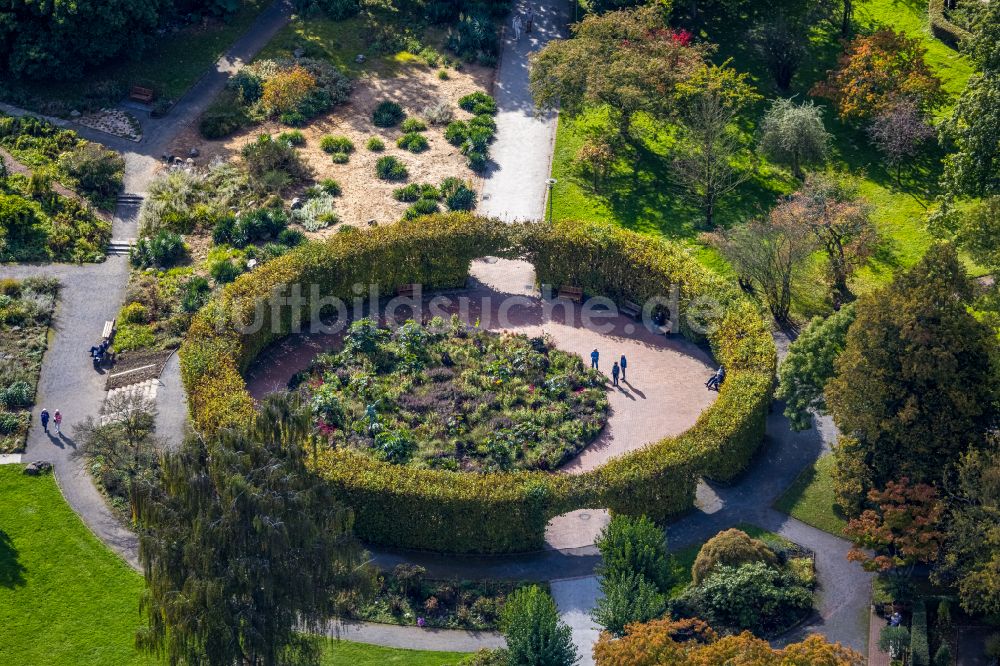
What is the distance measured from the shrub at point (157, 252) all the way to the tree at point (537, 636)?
28.9m

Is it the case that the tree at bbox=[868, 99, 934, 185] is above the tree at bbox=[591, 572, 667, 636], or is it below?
above

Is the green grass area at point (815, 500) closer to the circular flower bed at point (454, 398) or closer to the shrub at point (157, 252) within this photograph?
the circular flower bed at point (454, 398)

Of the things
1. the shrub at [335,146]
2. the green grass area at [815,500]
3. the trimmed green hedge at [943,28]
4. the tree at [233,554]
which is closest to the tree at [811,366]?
the green grass area at [815,500]

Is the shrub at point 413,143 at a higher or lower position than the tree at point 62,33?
lower

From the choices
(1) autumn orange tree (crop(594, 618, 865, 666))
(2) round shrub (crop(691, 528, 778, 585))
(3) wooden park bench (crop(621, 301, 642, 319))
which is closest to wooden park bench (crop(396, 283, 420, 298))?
(3) wooden park bench (crop(621, 301, 642, 319))

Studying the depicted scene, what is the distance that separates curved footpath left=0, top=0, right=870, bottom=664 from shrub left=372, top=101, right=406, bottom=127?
548cm

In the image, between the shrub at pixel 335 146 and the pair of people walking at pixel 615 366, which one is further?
the shrub at pixel 335 146

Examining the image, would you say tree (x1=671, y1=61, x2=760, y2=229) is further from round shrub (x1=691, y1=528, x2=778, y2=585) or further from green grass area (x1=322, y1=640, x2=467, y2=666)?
green grass area (x1=322, y1=640, x2=467, y2=666)

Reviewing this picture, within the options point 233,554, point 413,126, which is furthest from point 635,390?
point 413,126

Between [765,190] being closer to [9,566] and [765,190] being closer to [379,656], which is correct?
[379,656]

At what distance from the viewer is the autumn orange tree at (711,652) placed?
40781 millimetres

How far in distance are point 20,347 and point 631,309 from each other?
26.7m

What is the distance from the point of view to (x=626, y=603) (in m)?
45.5

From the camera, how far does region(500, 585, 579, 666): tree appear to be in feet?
143
